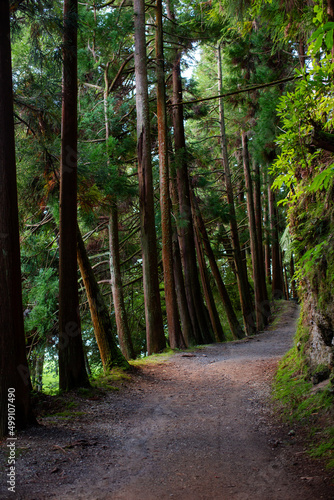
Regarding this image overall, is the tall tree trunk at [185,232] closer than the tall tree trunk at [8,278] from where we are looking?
No

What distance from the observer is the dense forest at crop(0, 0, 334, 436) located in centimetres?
495

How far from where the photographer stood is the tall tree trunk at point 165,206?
479 inches

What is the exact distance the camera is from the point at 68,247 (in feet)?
22.7

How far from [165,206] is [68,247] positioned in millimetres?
5582

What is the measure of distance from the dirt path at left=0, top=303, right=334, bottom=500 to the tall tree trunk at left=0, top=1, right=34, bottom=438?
48 centimetres

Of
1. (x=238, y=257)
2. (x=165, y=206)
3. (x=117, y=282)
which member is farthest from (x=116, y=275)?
(x=238, y=257)

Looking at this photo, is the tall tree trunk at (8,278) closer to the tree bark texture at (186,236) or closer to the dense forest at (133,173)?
the dense forest at (133,173)

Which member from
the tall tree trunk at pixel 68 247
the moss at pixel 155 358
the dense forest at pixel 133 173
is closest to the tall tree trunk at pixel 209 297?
the dense forest at pixel 133 173

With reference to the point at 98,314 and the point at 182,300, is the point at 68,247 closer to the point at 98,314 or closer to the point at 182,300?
the point at 98,314

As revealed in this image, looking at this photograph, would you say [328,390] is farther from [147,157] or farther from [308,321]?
[147,157]

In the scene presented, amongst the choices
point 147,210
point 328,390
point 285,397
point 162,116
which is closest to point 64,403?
point 285,397

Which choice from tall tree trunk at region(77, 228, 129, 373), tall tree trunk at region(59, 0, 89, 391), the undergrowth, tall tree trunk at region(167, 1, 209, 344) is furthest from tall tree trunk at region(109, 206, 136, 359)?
the undergrowth

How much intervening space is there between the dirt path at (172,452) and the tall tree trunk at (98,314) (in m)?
1.22

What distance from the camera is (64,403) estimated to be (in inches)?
245
